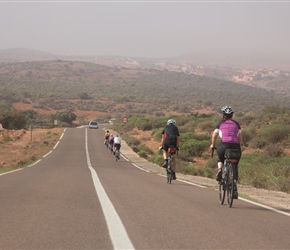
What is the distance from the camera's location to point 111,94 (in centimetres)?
14412

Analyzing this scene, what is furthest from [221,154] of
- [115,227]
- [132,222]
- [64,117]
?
[64,117]

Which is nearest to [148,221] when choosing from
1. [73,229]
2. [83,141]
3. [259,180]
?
[73,229]

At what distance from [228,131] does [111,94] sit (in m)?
136

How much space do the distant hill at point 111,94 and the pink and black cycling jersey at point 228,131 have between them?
307ft

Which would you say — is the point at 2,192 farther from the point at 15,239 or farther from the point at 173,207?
the point at 15,239

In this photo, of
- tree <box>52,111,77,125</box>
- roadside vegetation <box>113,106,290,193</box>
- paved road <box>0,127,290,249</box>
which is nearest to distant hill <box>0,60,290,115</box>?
tree <box>52,111,77,125</box>

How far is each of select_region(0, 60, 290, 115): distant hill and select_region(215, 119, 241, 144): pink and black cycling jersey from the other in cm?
9353

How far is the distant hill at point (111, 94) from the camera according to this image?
11444cm

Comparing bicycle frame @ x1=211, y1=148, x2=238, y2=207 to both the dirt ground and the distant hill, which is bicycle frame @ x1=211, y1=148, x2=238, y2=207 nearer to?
the dirt ground

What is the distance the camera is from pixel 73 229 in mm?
6602

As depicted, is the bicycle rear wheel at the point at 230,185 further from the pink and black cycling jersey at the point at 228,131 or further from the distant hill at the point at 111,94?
the distant hill at the point at 111,94

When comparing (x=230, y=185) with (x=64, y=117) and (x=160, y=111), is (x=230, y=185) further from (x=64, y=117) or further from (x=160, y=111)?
(x=160, y=111)

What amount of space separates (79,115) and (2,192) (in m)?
94.6

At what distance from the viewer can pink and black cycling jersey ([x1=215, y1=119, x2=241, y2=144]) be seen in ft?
30.2
